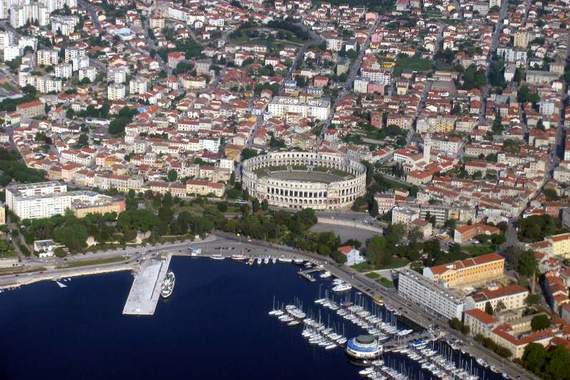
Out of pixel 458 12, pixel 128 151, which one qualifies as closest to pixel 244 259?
pixel 128 151

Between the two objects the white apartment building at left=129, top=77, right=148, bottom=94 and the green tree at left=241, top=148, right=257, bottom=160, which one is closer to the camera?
the green tree at left=241, top=148, right=257, bottom=160

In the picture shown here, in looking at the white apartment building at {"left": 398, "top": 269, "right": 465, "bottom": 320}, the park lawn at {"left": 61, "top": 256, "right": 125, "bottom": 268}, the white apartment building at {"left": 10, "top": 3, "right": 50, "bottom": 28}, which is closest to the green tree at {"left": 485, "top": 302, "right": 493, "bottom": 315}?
the white apartment building at {"left": 398, "top": 269, "right": 465, "bottom": 320}

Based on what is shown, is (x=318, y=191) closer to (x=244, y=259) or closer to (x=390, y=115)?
(x=244, y=259)

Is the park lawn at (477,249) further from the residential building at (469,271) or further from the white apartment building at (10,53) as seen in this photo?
the white apartment building at (10,53)

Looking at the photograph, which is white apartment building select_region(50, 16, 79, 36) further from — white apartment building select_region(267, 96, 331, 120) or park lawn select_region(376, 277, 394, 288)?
park lawn select_region(376, 277, 394, 288)

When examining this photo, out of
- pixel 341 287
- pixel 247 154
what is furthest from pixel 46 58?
pixel 341 287

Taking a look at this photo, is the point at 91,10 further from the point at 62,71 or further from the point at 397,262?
the point at 397,262
